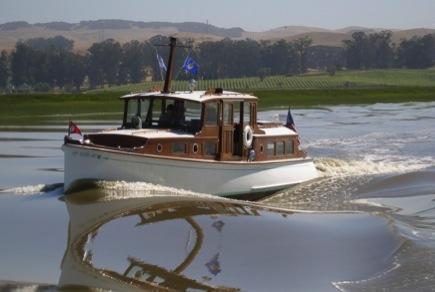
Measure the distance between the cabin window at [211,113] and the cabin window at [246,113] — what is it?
1197 millimetres

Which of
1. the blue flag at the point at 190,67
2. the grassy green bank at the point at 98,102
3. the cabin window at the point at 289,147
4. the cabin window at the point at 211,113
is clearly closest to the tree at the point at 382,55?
the grassy green bank at the point at 98,102

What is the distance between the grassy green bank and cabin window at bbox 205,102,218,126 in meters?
28.6

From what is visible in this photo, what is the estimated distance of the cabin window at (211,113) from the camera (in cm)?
1988

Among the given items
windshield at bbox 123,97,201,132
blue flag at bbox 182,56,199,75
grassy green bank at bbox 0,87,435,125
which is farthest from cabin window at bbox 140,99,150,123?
grassy green bank at bbox 0,87,435,125

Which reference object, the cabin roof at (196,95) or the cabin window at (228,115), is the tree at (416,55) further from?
the cabin window at (228,115)

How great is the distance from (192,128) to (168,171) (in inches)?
69.1

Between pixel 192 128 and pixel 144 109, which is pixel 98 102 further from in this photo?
pixel 192 128

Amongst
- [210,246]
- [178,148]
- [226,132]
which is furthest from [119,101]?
[210,246]

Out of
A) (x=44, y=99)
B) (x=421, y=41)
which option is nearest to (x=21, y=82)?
(x=44, y=99)

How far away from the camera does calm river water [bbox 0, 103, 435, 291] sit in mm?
11453

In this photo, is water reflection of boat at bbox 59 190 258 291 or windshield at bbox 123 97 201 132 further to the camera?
windshield at bbox 123 97 201 132

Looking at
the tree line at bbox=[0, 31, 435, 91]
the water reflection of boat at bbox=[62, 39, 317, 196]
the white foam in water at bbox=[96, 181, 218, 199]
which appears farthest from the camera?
the tree line at bbox=[0, 31, 435, 91]

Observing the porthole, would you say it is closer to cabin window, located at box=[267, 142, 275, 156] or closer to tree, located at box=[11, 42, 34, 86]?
cabin window, located at box=[267, 142, 275, 156]

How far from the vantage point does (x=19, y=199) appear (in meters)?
18.0
